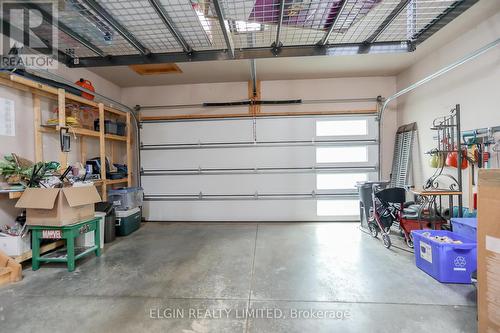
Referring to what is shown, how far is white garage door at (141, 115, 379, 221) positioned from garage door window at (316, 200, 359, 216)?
2 centimetres

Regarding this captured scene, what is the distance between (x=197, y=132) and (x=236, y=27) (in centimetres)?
268

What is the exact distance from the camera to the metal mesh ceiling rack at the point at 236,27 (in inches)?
76.9

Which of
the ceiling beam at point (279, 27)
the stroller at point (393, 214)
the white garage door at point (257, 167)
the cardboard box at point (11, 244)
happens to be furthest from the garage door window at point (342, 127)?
the cardboard box at point (11, 244)

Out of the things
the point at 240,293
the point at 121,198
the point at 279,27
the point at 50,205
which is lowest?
the point at 240,293

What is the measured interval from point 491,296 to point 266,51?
2.73m

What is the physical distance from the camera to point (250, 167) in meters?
4.61

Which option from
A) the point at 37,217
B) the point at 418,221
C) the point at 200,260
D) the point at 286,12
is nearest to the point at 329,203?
the point at 418,221

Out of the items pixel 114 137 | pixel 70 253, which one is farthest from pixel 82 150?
pixel 70 253

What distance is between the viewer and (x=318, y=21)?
2.16 m

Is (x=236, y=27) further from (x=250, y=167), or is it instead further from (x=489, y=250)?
(x=250, y=167)

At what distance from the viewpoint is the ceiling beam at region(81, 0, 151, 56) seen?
1.85 metres

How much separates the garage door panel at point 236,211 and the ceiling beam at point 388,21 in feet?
9.79

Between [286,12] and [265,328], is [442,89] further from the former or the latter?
[265,328]

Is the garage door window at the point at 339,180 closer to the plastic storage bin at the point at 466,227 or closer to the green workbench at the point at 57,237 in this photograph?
the plastic storage bin at the point at 466,227
